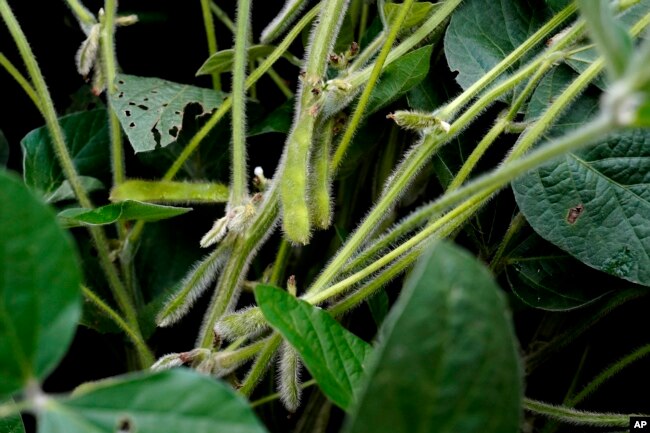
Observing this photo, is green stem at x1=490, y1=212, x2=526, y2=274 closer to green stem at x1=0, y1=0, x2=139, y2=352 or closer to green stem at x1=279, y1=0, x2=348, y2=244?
green stem at x1=279, y1=0, x2=348, y2=244

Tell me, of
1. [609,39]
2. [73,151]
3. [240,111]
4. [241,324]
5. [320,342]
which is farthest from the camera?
[73,151]

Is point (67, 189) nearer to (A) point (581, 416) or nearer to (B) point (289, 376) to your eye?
(B) point (289, 376)

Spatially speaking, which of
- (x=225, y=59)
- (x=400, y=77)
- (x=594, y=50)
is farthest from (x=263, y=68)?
(x=594, y=50)

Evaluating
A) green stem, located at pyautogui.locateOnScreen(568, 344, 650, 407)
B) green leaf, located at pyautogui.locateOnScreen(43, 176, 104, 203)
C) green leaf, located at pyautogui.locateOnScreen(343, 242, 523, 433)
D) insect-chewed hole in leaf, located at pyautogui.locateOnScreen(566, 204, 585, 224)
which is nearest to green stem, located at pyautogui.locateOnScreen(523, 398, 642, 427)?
green stem, located at pyautogui.locateOnScreen(568, 344, 650, 407)

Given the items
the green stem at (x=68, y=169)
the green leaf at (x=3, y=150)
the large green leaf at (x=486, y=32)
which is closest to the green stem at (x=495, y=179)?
the large green leaf at (x=486, y=32)

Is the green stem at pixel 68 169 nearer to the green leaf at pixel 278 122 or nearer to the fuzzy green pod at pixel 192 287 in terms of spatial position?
the fuzzy green pod at pixel 192 287
